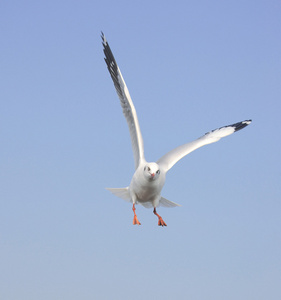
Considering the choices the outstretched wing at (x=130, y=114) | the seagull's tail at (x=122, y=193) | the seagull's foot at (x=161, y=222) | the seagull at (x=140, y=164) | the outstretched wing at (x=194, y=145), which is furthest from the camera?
the outstretched wing at (x=194, y=145)

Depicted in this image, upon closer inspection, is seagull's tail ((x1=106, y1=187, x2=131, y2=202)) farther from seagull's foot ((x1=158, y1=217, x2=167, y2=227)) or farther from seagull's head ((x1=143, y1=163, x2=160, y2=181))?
seagull's head ((x1=143, y1=163, x2=160, y2=181))

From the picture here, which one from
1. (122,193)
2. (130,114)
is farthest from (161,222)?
(130,114)

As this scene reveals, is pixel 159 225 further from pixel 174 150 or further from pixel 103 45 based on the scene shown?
pixel 103 45

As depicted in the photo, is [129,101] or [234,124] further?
[234,124]

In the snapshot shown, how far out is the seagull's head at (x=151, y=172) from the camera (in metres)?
12.0

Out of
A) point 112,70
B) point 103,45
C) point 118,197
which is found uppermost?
point 103,45

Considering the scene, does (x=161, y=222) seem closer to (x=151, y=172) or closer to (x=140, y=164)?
(x=140, y=164)

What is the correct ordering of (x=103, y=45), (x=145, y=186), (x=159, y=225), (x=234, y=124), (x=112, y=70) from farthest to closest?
(x=234, y=124) → (x=103, y=45) → (x=112, y=70) → (x=159, y=225) → (x=145, y=186)

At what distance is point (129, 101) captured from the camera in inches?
536

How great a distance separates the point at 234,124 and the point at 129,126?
684 cm

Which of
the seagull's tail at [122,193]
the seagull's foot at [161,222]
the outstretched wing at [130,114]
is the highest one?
the outstretched wing at [130,114]

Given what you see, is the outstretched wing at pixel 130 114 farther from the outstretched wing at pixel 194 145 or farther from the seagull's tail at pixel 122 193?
the seagull's tail at pixel 122 193

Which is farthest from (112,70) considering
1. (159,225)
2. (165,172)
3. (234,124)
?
(234,124)

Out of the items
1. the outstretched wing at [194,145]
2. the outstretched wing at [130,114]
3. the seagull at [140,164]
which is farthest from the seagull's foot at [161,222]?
the outstretched wing at [130,114]
